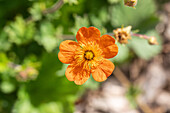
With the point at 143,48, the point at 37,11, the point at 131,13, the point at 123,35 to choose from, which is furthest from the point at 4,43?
the point at 143,48

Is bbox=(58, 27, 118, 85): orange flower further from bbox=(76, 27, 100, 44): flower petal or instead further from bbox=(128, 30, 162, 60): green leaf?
bbox=(128, 30, 162, 60): green leaf

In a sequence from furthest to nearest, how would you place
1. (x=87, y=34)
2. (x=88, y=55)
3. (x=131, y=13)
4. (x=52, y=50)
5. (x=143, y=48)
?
(x=143, y=48), (x=131, y=13), (x=52, y=50), (x=88, y=55), (x=87, y=34)

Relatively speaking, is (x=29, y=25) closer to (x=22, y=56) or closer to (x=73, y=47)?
(x=22, y=56)

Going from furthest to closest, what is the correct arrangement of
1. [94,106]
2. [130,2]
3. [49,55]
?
[94,106], [49,55], [130,2]

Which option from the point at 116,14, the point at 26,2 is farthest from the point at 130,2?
the point at 26,2

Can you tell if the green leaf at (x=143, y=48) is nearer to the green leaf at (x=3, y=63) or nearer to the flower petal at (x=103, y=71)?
the flower petal at (x=103, y=71)

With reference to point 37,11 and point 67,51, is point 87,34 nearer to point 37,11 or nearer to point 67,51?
point 67,51
